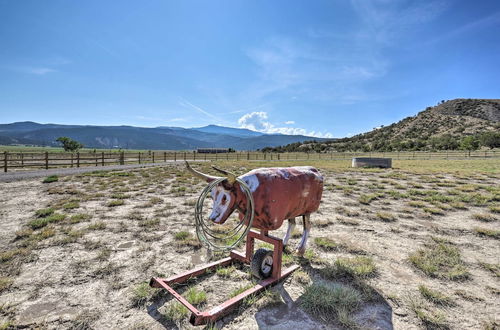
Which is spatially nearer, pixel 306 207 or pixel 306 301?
pixel 306 301

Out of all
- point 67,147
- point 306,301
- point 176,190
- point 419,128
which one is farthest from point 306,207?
point 419,128

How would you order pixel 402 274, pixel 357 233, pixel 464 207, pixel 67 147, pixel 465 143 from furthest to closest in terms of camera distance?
1. pixel 67 147
2. pixel 465 143
3. pixel 464 207
4. pixel 357 233
5. pixel 402 274

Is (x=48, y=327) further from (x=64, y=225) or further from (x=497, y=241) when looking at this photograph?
(x=497, y=241)

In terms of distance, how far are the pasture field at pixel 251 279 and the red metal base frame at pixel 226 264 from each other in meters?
0.12

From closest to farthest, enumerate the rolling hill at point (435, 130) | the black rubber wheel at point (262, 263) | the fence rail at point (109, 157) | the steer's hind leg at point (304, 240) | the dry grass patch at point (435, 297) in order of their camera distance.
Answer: the dry grass patch at point (435, 297) → the black rubber wheel at point (262, 263) → the steer's hind leg at point (304, 240) → the fence rail at point (109, 157) → the rolling hill at point (435, 130)

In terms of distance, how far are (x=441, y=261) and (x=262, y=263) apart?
10.3ft

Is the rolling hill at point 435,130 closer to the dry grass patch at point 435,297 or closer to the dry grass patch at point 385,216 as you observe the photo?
the dry grass patch at point 385,216

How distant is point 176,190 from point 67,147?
8359 centimetres

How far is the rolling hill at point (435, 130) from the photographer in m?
72.2

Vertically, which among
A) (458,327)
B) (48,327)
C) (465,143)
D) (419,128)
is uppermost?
(419,128)

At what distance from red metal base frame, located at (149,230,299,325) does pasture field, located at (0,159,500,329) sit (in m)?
0.12

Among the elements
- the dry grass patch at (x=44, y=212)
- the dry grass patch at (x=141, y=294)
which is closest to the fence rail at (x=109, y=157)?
the dry grass patch at (x=44, y=212)

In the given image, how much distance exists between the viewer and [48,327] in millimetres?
2523

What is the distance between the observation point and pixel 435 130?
90.1 meters
